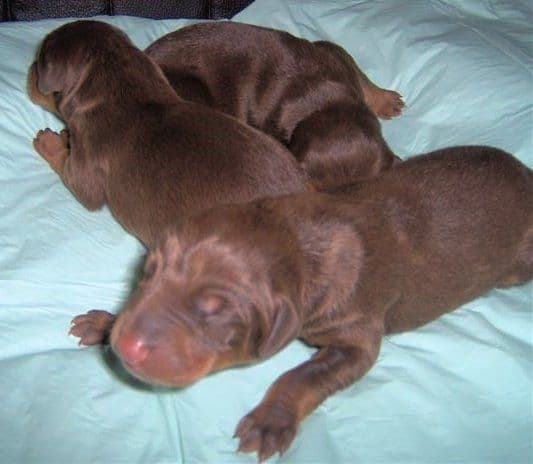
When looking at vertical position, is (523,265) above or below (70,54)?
below

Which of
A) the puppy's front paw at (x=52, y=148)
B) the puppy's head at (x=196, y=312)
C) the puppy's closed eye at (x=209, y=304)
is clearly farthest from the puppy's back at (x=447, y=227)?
the puppy's front paw at (x=52, y=148)

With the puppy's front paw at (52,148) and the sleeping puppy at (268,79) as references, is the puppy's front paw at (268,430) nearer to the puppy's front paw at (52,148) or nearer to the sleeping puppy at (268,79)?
the sleeping puppy at (268,79)

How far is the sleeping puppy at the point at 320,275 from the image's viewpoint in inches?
86.6

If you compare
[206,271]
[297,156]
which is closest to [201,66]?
[297,156]

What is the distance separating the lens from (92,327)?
314 cm

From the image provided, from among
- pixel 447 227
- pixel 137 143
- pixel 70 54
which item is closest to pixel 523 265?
pixel 447 227

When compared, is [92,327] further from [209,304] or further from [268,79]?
[268,79]

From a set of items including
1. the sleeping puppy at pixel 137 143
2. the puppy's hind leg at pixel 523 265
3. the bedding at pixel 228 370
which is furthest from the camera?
the puppy's hind leg at pixel 523 265

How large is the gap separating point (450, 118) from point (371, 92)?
20.3 inches

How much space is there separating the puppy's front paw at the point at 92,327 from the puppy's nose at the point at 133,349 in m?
0.99

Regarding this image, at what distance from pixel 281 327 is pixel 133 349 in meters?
0.49

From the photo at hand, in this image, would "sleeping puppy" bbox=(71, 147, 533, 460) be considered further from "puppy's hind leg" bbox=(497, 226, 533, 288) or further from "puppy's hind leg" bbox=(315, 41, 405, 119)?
"puppy's hind leg" bbox=(315, 41, 405, 119)

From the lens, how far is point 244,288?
2213 mm

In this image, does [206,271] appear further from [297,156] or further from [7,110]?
[7,110]
